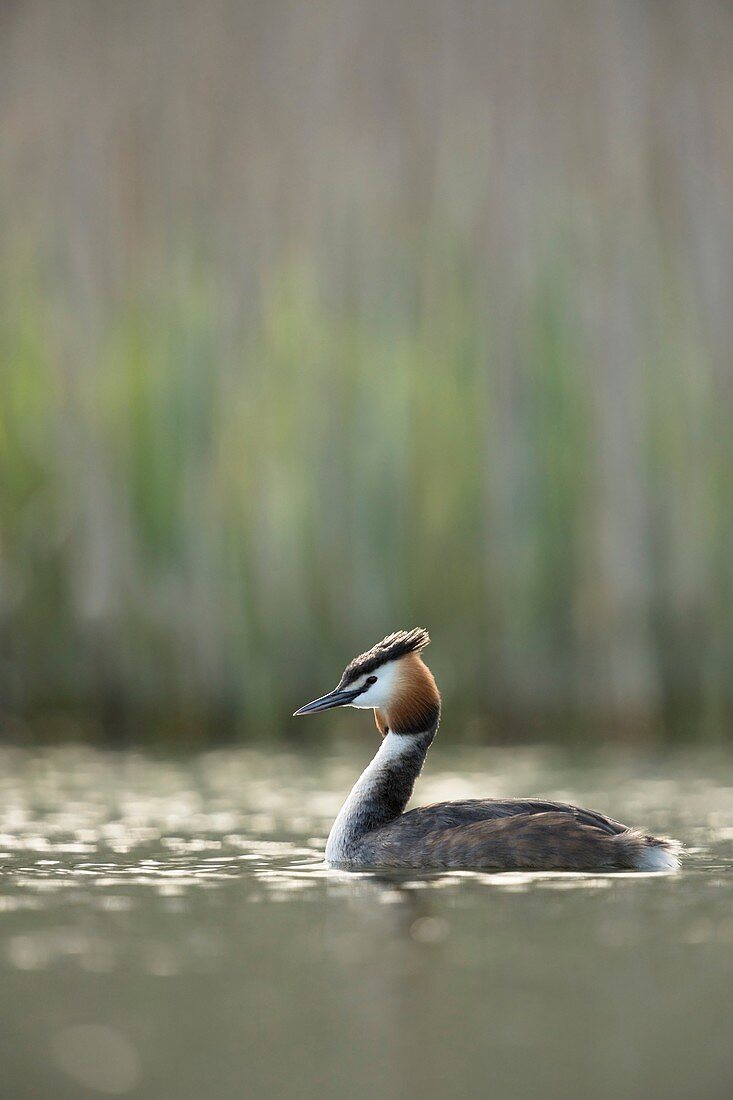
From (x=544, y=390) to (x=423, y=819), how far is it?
7308mm

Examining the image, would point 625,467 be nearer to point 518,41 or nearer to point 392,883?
point 518,41

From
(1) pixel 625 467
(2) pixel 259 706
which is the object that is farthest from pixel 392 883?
(1) pixel 625 467

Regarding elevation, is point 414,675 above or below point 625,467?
below

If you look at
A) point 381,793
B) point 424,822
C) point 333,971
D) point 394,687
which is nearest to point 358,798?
point 381,793

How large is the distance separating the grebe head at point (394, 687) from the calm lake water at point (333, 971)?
0.66m

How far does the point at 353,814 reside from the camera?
26.3 ft

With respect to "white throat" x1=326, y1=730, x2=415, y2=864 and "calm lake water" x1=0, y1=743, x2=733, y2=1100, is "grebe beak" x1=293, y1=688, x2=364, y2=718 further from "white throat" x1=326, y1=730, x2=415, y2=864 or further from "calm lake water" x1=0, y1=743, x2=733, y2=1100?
"calm lake water" x1=0, y1=743, x2=733, y2=1100

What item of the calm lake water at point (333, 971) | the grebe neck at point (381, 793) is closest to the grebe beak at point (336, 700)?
the grebe neck at point (381, 793)

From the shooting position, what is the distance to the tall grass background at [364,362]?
1417 centimetres

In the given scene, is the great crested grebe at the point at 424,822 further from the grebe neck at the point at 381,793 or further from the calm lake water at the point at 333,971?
the calm lake water at the point at 333,971

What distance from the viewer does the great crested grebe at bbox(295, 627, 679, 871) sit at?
7469mm

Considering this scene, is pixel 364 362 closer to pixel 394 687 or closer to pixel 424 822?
pixel 394 687

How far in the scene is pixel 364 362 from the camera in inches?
587

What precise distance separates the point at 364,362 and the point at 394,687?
6836 millimetres
